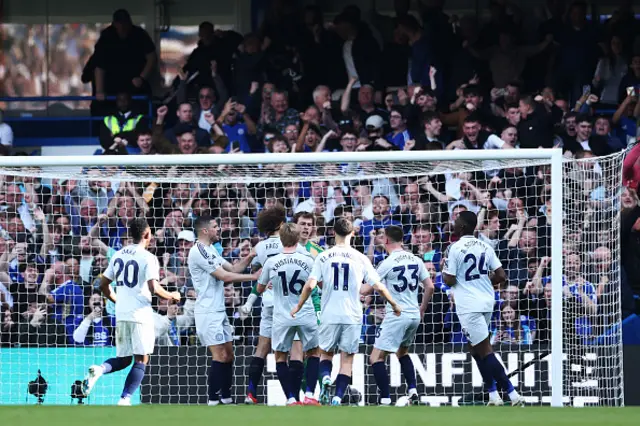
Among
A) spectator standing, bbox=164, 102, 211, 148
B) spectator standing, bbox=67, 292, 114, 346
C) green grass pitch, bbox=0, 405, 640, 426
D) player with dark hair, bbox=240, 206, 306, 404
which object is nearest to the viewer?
green grass pitch, bbox=0, 405, 640, 426

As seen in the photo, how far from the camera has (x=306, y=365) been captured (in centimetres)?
1042

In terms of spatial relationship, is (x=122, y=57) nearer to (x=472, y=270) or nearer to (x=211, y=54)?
(x=211, y=54)

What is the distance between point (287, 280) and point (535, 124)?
385cm

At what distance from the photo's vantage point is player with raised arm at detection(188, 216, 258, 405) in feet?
34.0

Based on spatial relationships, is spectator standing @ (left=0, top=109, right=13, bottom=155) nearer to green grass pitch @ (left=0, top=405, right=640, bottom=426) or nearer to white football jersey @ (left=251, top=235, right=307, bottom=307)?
white football jersey @ (left=251, top=235, right=307, bottom=307)

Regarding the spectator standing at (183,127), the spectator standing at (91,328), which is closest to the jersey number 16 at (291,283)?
the spectator standing at (91,328)

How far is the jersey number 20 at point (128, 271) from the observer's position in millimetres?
10062

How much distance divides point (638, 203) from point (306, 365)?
3698 mm

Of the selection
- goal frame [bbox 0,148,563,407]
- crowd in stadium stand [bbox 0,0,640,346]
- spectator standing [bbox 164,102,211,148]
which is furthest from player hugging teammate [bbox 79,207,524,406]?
spectator standing [bbox 164,102,211,148]

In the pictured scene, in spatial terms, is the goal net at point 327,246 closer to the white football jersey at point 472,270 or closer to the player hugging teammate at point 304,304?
the player hugging teammate at point 304,304

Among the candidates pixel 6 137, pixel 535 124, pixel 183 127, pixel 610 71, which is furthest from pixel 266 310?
pixel 610 71

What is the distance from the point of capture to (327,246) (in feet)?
38.6

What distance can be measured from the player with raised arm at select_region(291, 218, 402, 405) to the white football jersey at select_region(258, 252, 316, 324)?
23cm

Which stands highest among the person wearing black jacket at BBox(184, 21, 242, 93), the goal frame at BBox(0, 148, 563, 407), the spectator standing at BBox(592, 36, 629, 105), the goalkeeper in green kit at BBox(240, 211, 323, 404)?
the person wearing black jacket at BBox(184, 21, 242, 93)
